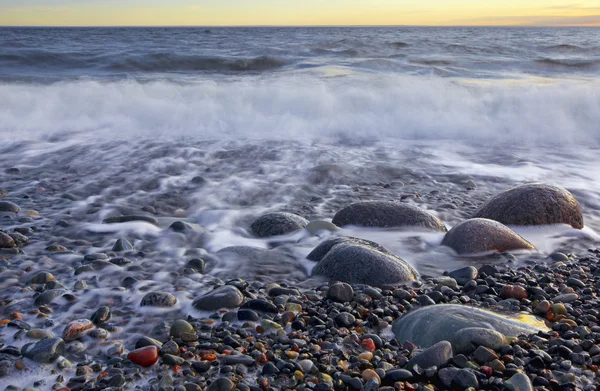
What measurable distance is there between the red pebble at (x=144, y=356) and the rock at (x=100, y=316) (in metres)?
0.37

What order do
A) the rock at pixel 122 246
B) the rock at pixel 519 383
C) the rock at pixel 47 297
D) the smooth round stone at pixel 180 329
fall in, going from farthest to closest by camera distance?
the rock at pixel 122 246 → the rock at pixel 47 297 → the smooth round stone at pixel 180 329 → the rock at pixel 519 383

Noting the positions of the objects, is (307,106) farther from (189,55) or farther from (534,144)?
(189,55)

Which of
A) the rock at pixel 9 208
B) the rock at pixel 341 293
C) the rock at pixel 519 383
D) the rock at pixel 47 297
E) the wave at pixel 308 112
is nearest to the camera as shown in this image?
the rock at pixel 519 383

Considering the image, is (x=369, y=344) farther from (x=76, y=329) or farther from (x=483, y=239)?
(x=483, y=239)

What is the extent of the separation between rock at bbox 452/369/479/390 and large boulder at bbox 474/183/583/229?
2126mm

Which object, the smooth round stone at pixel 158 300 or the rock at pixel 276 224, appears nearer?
the smooth round stone at pixel 158 300

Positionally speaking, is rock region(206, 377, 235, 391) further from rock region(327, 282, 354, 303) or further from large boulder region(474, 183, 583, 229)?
large boulder region(474, 183, 583, 229)

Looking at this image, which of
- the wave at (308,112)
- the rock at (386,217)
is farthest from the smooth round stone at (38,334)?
the wave at (308,112)

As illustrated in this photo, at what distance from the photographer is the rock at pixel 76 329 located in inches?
90.3

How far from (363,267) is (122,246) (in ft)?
5.04

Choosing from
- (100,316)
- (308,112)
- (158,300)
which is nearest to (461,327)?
(158,300)

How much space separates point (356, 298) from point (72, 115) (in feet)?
23.5

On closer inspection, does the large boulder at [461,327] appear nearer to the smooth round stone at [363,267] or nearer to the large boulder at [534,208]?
the smooth round stone at [363,267]

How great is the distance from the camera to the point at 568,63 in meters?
15.6
